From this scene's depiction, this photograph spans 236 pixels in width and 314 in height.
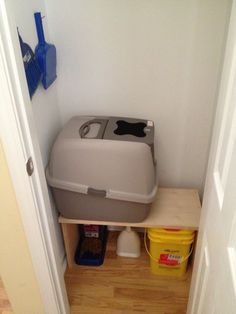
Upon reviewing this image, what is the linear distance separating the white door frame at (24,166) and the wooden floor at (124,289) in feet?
1.00

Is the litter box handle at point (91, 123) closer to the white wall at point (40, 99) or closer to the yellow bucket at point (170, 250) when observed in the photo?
the white wall at point (40, 99)

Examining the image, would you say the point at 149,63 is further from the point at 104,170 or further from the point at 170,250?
the point at 170,250

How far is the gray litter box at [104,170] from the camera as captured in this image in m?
1.21

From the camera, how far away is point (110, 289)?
1525mm

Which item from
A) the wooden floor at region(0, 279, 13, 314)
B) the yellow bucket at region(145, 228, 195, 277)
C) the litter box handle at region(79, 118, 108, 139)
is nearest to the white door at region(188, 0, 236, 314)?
the yellow bucket at region(145, 228, 195, 277)

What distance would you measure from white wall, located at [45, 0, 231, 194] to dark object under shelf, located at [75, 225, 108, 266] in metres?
0.60

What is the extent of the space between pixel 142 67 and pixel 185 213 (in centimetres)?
78

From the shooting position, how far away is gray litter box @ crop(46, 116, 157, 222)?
1.21 m

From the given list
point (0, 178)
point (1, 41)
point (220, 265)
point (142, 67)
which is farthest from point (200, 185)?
point (1, 41)

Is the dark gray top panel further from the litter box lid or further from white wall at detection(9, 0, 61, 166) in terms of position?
white wall at detection(9, 0, 61, 166)

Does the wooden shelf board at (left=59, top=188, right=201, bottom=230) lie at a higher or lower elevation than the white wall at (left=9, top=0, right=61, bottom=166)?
lower

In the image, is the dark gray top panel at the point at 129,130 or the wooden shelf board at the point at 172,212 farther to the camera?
the wooden shelf board at the point at 172,212

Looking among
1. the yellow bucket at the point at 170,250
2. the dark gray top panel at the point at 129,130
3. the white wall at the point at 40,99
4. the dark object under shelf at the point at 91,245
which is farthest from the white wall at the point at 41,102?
the yellow bucket at the point at 170,250

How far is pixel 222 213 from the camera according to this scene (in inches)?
27.8
